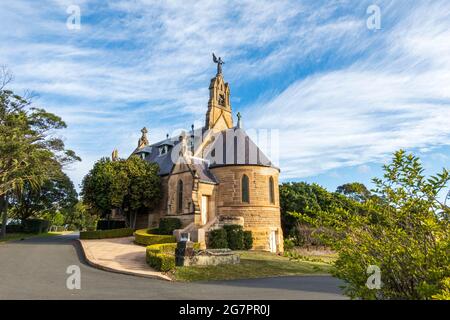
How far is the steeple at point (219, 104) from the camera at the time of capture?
121 ft

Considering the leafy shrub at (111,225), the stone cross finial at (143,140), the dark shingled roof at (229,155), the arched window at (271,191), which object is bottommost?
the leafy shrub at (111,225)

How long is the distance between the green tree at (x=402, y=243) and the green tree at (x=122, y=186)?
2754cm

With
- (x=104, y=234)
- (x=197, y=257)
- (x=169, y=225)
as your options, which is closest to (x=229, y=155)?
(x=169, y=225)

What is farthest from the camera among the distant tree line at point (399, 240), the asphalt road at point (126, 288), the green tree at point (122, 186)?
the green tree at point (122, 186)

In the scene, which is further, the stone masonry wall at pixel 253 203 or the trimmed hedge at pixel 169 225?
the stone masonry wall at pixel 253 203

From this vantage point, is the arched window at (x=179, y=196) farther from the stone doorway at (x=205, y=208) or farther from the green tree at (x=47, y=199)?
the green tree at (x=47, y=199)

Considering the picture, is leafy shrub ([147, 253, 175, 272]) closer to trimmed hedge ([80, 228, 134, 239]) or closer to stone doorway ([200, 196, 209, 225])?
stone doorway ([200, 196, 209, 225])

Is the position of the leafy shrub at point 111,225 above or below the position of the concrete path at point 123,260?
above

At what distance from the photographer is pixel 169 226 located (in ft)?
85.5

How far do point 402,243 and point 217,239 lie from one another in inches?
797

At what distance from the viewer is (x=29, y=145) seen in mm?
31297

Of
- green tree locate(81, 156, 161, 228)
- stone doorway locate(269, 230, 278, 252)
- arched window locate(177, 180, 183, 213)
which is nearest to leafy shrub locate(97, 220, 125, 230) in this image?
green tree locate(81, 156, 161, 228)

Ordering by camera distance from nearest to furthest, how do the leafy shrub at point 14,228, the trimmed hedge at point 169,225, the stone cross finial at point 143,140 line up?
the trimmed hedge at point 169,225
the leafy shrub at point 14,228
the stone cross finial at point 143,140

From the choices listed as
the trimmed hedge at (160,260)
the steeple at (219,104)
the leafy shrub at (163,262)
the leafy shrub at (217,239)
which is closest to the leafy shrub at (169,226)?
the leafy shrub at (217,239)
